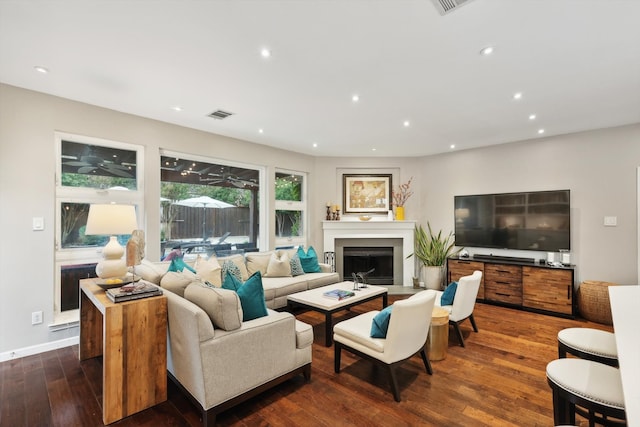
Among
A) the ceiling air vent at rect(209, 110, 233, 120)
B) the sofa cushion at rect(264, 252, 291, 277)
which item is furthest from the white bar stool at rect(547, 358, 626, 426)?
the ceiling air vent at rect(209, 110, 233, 120)

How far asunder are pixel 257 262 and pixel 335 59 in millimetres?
3153

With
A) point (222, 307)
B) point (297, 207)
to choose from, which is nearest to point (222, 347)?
point (222, 307)

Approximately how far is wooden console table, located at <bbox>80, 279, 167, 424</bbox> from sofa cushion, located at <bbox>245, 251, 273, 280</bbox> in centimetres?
222

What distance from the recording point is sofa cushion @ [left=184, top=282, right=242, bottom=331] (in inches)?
82.9

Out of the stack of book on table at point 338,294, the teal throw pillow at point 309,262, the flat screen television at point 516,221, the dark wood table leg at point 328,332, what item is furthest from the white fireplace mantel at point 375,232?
the dark wood table leg at point 328,332

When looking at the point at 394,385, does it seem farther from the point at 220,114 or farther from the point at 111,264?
the point at 220,114

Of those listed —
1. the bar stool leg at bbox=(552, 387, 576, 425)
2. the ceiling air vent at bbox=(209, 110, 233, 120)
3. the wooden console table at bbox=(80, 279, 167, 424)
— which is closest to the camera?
the bar stool leg at bbox=(552, 387, 576, 425)

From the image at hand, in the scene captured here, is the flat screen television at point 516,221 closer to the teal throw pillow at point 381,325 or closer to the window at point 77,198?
the teal throw pillow at point 381,325

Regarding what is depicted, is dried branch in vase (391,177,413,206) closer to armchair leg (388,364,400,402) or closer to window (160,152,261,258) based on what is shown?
window (160,152,261,258)

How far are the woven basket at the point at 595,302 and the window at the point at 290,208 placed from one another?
176 inches

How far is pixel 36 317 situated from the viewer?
3.15m

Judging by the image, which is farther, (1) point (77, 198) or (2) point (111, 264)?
(1) point (77, 198)

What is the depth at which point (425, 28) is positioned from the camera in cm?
211

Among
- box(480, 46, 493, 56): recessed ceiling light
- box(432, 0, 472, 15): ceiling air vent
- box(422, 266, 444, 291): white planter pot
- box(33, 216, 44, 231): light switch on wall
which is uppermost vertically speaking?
box(432, 0, 472, 15): ceiling air vent
